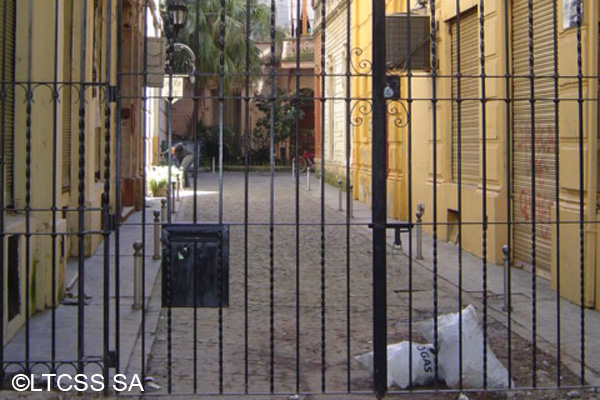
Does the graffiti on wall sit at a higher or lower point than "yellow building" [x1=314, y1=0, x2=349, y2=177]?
lower

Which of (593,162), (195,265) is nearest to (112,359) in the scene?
(195,265)

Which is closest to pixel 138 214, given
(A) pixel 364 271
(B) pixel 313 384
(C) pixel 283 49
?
(A) pixel 364 271

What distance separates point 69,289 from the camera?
29.8 ft

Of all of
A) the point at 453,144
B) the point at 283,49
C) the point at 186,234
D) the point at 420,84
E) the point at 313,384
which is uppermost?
the point at 283,49

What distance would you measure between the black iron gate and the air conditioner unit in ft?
0.12

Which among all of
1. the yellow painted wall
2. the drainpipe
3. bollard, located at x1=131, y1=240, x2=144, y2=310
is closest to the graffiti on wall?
the drainpipe

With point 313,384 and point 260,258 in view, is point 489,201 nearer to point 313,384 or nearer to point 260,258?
point 260,258

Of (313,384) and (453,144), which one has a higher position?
(453,144)

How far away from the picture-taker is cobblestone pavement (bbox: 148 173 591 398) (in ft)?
18.7

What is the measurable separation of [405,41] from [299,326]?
8242 mm

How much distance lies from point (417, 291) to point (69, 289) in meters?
4.27

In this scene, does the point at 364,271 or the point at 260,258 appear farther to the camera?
the point at 260,258

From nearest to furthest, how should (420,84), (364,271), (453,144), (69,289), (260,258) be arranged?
(69,289), (364,271), (260,258), (453,144), (420,84)

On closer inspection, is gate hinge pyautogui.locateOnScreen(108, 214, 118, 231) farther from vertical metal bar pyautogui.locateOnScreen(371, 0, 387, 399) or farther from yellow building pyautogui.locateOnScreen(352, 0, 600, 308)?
yellow building pyautogui.locateOnScreen(352, 0, 600, 308)
